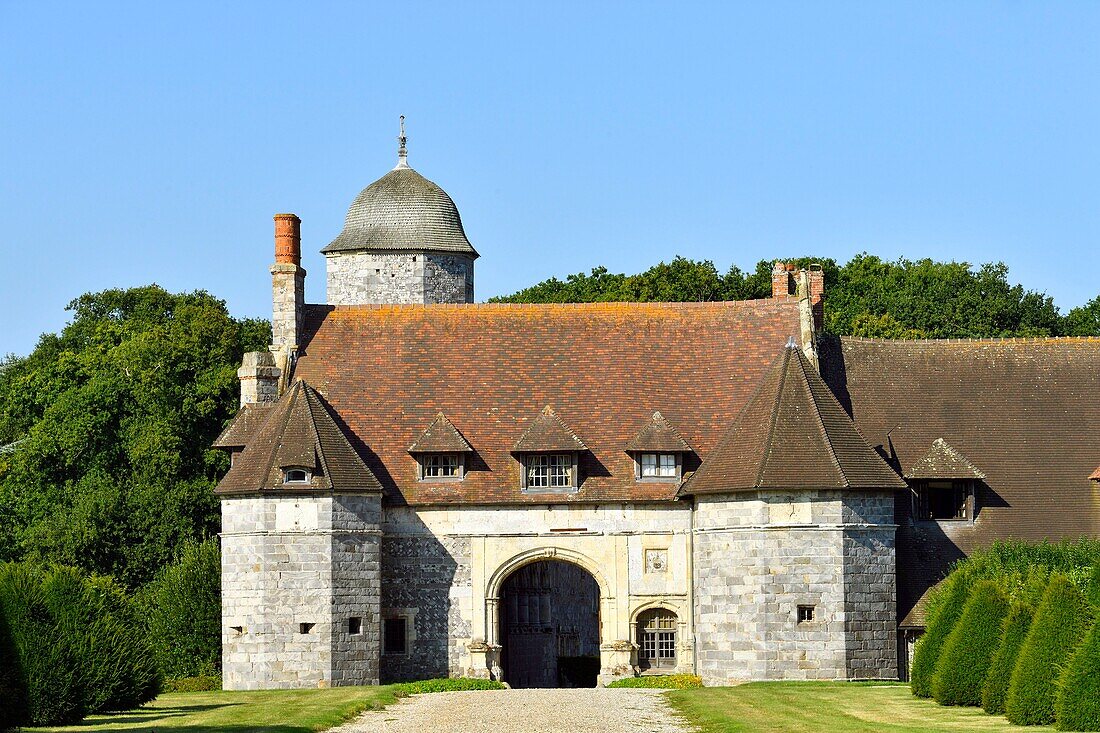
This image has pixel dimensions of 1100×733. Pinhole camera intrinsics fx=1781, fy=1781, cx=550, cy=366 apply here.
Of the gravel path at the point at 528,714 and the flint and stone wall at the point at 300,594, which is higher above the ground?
the flint and stone wall at the point at 300,594

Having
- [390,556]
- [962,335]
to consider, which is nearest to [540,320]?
[390,556]

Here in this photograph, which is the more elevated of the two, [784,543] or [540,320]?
[540,320]

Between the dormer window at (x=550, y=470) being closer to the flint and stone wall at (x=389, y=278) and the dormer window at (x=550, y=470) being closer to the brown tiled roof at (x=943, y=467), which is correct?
the brown tiled roof at (x=943, y=467)

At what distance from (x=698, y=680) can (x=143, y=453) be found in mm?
28338

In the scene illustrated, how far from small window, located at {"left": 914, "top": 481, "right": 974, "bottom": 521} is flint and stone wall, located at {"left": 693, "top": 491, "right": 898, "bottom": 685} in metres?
3.17

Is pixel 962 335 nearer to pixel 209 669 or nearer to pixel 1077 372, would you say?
pixel 1077 372

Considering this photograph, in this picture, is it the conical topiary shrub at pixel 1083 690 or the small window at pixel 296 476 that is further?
the small window at pixel 296 476

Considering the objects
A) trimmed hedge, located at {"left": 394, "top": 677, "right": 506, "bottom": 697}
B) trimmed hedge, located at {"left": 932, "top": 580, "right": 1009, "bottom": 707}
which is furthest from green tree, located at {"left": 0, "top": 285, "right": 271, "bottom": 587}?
trimmed hedge, located at {"left": 932, "top": 580, "right": 1009, "bottom": 707}

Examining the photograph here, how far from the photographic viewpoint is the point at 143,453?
213ft

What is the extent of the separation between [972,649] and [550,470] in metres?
15.1

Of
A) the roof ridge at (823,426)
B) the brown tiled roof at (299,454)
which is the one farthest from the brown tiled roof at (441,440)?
the roof ridge at (823,426)

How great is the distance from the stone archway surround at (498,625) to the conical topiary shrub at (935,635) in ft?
34.5

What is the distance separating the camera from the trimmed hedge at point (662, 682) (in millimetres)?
43312

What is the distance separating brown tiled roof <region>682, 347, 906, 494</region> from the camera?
4288 centimetres
